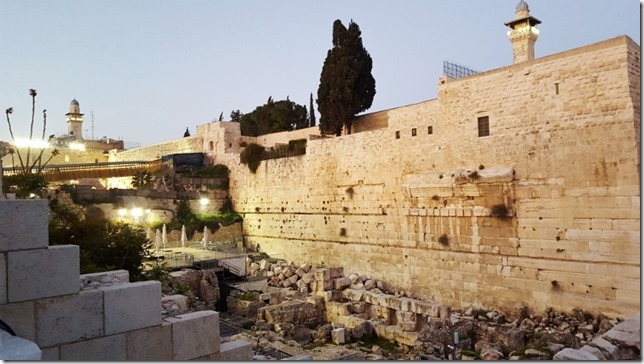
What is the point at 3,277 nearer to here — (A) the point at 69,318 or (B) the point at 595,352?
(A) the point at 69,318

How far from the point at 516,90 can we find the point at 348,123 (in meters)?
7.37

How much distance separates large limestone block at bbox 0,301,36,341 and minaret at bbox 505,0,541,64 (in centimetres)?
A: 1686

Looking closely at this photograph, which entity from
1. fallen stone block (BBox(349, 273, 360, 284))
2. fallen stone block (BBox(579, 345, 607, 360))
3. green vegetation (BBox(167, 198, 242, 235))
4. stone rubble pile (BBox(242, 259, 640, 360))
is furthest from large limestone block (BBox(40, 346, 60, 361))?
green vegetation (BBox(167, 198, 242, 235))

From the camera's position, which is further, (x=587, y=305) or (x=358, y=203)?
(x=358, y=203)

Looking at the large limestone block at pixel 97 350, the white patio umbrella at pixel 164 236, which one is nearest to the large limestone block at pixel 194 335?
the large limestone block at pixel 97 350

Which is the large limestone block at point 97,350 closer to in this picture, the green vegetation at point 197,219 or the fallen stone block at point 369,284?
the fallen stone block at point 369,284

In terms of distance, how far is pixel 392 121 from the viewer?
14.6 metres

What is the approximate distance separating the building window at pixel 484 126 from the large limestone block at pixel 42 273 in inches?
419

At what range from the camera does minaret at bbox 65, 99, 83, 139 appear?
44628 millimetres

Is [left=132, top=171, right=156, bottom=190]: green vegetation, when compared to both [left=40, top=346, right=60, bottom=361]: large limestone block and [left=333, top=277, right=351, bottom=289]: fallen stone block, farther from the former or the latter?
[left=40, top=346, right=60, bottom=361]: large limestone block

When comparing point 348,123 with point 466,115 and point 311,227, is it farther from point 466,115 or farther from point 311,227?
point 466,115

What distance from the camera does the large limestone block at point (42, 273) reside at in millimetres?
3619

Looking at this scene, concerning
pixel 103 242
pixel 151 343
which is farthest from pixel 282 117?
pixel 151 343

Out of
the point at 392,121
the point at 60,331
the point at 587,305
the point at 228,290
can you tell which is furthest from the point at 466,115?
the point at 60,331
